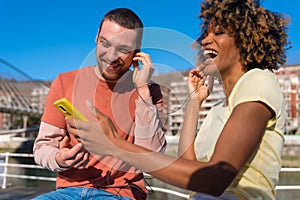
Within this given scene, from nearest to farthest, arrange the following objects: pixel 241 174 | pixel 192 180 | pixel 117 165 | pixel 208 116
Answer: pixel 192 180
pixel 241 174
pixel 208 116
pixel 117 165

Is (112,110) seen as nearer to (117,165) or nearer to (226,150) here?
(117,165)

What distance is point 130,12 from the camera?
1326 mm

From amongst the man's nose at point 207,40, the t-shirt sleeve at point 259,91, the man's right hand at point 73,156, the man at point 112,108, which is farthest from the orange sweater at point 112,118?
the t-shirt sleeve at point 259,91

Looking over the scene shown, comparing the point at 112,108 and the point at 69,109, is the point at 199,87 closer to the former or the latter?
the point at 112,108

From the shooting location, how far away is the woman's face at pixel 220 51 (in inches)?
40.9

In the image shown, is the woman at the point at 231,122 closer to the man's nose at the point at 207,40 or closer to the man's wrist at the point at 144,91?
the man's nose at the point at 207,40

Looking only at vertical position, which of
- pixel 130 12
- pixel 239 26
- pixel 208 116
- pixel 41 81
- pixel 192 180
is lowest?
pixel 192 180

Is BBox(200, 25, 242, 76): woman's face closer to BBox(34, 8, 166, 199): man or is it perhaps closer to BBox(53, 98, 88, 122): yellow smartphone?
BBox(34, 8, 166, 199): man

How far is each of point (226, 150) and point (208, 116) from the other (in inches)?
16.4

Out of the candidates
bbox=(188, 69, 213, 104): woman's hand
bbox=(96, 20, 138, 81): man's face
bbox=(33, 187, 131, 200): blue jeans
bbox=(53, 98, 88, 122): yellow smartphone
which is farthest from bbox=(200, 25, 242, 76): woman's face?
bbox=(33, 187, 131, 200): blue jeans

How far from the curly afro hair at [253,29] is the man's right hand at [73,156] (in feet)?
1.59

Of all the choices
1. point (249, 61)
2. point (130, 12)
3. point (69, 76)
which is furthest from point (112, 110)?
point (249, 61)

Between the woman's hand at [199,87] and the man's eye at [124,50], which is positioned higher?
the man's eye at [124,50]

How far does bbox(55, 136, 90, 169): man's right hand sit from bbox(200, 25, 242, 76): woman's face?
1.36ft
